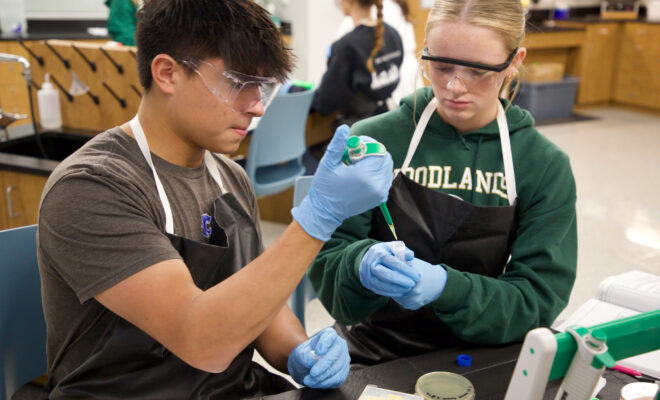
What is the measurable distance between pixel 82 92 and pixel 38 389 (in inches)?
Answer: 65.1

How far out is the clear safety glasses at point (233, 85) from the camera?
1123 mm

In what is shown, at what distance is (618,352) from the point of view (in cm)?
73

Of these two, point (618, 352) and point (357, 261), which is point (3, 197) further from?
point (618, 352)

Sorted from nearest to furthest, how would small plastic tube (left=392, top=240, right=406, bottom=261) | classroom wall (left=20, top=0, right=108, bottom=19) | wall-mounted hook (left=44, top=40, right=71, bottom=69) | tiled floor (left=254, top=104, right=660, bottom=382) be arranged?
small plastic tube (left=392, top=240, right=406, bottom=261) < wall-mounted hook (left=44, top=40, right=71, bottom=69) < tiled floor (left=254, top=104, right=660, bottom=382) < classroom wall (left=20, top=0, right=108, bottom=19)

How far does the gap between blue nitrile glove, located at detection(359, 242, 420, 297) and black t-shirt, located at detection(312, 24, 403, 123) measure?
7.39 feet

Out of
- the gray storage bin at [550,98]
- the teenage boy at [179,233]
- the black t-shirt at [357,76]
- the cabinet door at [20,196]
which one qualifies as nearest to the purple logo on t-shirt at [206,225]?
the teenage boy at [179,233]

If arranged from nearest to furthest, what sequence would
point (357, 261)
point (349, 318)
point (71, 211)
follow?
1. point (71, 211)
2. point (357, 261)
3. point (349, 318)

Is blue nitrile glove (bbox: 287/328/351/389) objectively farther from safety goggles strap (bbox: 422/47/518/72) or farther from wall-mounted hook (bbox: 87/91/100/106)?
wall-mounted hook (bbox: 87/91/100/106)

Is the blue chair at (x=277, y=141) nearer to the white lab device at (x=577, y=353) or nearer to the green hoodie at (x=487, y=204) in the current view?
the green hoodie at (x=487, y=204)

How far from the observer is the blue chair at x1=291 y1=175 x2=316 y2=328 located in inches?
67.9

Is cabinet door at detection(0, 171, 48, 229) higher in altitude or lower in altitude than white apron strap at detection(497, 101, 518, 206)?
lower

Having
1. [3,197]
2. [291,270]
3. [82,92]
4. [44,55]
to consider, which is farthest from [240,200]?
[44,55]

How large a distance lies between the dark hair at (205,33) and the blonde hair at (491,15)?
1.46 feet

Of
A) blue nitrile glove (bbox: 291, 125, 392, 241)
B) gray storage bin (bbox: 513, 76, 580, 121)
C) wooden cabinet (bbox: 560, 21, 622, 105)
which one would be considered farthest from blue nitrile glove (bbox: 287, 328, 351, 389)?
wooden cabinet (bbox: 560, 21, 622, 105)
